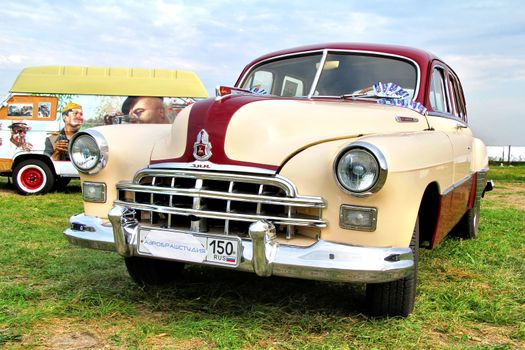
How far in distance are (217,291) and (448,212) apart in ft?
5.49

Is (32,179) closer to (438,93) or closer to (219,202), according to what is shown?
(438,93)

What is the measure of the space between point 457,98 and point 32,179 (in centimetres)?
800

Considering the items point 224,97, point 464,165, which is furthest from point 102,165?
point 464,165

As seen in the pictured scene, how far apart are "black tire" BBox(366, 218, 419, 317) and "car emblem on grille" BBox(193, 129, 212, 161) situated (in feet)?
3.78

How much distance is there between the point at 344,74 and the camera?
3.94m

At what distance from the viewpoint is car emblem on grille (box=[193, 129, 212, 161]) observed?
2916mm

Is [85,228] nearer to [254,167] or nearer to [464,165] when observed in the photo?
[254,167]

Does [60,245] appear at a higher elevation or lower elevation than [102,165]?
lower

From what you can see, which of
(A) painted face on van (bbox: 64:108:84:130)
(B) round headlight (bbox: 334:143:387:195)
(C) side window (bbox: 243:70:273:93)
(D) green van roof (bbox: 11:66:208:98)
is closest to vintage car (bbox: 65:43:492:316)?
(B) round headlight (bbox: 334:143:387:195)

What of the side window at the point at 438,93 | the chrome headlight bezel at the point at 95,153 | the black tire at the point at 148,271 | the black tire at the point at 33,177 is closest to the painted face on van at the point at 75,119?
the black tire at the point at 33,177

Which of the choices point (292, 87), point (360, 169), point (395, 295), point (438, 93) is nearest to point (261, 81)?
point (292, 87)

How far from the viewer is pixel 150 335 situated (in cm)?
283

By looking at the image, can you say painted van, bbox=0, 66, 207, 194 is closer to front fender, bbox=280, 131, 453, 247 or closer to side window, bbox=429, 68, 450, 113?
side window, bbox=429, 68, 450, 113

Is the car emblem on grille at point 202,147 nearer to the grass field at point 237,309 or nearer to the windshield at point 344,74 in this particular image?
the grass field at point 237,309
